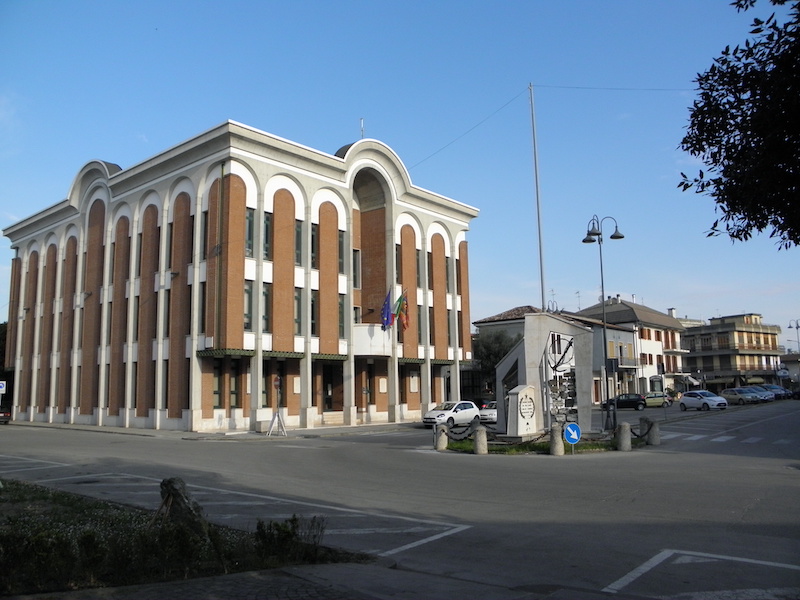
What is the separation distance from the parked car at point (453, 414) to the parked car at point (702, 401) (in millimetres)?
20960

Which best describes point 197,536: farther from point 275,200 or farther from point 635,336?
point 635,336

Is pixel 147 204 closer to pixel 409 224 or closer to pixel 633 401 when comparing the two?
pixel 409 224

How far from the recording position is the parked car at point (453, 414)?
3675cm

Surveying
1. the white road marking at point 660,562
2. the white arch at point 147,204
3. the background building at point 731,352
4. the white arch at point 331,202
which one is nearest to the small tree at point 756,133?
→ the white road marking at point 660,562

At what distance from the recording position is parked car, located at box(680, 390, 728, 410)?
4984 cm

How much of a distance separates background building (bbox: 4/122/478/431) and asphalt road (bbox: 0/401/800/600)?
12.2m

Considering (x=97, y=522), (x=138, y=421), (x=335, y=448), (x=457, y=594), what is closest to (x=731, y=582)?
(x=457, y=594)

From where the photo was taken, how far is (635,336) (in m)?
74.1

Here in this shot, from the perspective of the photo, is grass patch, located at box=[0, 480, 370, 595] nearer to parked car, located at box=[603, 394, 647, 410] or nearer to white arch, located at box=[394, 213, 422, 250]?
white arch, located at box=[394, 213, 422, 250]

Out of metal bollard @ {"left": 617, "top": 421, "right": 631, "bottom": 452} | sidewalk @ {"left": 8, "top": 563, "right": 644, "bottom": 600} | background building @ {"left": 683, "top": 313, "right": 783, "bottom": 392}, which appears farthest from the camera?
background building @ {"left": 683, "top": 313, "right": 783, "bottom": 392}

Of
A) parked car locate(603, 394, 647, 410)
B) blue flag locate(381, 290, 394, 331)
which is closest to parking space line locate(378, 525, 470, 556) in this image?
blue flag locate(381, 290, 394, 331)

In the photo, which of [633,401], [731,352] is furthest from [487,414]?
[731,352]

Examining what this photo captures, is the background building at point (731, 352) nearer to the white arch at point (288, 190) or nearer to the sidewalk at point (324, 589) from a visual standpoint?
the white arch at point (288, 190)

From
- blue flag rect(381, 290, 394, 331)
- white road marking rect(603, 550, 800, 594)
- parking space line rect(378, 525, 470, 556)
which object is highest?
blue flag rect(381, 290, 394, 331)
